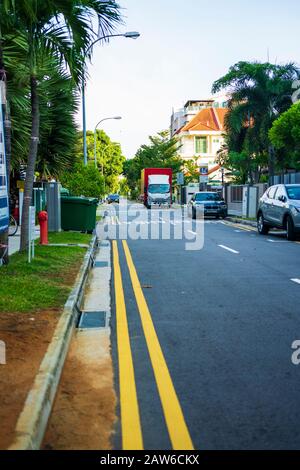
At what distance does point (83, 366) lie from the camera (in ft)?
17.8

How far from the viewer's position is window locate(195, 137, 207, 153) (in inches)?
3516

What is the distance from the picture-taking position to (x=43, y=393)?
4.23 m

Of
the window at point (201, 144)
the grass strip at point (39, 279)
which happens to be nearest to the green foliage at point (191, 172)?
the window at point (201, 144)

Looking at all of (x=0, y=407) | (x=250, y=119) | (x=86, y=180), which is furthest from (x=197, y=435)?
(x=250, y=119)

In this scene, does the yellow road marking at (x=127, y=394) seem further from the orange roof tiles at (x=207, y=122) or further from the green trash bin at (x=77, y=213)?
the orange roof tiles at (x=207, y=122)

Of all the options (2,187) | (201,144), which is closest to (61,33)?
(2,187)

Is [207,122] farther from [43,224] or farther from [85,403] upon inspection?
[85,403]

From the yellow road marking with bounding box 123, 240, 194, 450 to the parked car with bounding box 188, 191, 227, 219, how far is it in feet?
83.7

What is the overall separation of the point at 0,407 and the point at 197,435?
4.59ft

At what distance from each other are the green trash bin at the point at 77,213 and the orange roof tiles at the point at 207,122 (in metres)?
70.3

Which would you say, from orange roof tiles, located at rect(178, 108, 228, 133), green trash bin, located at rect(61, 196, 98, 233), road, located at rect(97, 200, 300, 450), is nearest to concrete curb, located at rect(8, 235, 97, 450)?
road, located at rect(97, 200, 300, 450)

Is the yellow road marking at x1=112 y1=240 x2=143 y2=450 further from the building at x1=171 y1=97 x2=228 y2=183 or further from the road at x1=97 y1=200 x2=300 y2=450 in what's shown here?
the building at x1=171 y1=97 x2=228 y2=183

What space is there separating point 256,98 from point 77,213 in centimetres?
2032

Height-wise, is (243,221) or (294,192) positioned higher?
(294,192)
